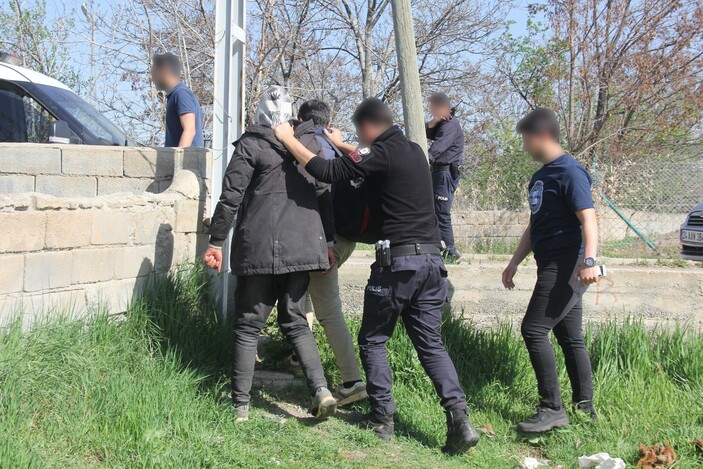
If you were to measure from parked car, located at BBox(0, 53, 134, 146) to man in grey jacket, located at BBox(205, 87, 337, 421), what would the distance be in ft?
9.10

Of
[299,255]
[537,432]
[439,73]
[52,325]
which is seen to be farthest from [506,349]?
[439,73]

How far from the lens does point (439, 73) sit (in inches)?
573

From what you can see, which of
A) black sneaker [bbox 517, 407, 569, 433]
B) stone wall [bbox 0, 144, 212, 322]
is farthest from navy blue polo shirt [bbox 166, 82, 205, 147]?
black sneaker [bbox 517, 407, 569, 433]

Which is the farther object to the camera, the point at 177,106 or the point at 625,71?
the point at 625,71

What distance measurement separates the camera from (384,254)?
408 centimetres

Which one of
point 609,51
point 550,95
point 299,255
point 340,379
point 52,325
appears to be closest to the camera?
point 52,325

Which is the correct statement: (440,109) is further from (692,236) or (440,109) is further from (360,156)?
(692,236)

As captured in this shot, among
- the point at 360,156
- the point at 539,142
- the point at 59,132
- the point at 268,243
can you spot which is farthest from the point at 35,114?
the point at 539,142

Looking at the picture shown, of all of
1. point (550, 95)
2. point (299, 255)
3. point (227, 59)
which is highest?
point (550, 95)

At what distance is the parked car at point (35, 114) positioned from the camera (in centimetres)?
639

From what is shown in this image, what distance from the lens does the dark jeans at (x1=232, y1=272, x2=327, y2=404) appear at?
418 cm

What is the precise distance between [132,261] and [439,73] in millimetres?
11005

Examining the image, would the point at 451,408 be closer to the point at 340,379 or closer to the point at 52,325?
the point at 340,379

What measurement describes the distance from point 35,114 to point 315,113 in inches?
124
